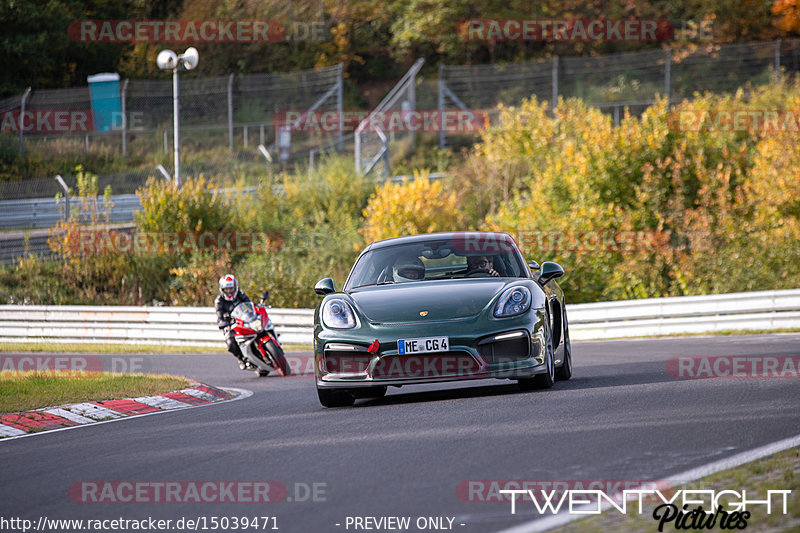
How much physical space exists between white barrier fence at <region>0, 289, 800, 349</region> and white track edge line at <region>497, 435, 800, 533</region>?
13254 millimetres

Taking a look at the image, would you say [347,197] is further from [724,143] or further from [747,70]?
[747,70]

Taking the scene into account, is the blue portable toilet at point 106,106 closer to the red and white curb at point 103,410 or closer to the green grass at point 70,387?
the green grass at point 70,387

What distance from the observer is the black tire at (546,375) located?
9289 mm

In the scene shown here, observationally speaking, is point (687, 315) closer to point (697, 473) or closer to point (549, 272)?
point (549, 272)

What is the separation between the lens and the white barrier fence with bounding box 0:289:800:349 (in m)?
19.3

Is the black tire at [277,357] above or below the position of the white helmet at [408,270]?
below

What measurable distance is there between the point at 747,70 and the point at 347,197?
51.0ft

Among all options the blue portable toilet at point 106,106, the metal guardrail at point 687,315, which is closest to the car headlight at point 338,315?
the metal guardrail at point 687,315

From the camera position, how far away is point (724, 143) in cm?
2980

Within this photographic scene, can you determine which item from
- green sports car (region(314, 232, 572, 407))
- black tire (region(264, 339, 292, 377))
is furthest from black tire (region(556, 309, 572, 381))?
black tire (region(264, 339, 292, 377))

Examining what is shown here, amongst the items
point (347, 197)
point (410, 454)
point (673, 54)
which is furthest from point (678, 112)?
point (410, 454)

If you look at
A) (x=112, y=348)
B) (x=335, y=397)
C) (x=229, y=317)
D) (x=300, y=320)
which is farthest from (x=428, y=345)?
(x=112, y=348)

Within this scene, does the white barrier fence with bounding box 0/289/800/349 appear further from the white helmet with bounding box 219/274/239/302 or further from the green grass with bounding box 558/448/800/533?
the green grass with bounding box 558/448/800/533

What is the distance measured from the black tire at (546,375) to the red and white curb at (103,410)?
348 centimetres
